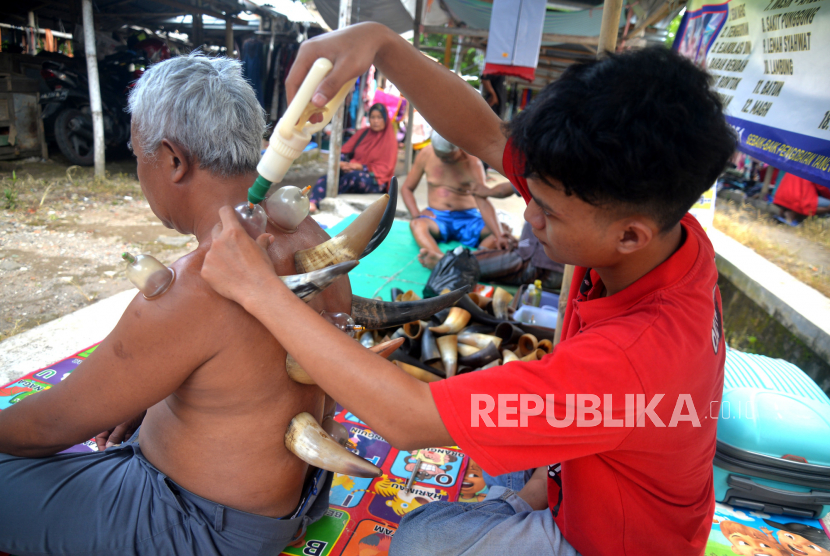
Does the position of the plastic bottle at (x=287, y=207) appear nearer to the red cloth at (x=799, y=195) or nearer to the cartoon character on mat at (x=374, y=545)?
the cartoon character on mat at (x=374, y=545)

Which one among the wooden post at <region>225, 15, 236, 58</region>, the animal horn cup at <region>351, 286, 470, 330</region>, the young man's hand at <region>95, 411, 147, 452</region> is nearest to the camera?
the animal horn cup at <region>351, 286, 470, 330</region>

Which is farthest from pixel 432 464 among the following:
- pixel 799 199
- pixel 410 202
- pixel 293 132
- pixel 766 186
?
pixel 766 186

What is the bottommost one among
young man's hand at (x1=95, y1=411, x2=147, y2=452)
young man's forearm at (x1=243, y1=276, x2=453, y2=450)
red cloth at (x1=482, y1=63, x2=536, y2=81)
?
young man's hand at (x1=95, y1=411, x2=147, y2=452)

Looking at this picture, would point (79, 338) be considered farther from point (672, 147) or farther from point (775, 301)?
point (775, 301)

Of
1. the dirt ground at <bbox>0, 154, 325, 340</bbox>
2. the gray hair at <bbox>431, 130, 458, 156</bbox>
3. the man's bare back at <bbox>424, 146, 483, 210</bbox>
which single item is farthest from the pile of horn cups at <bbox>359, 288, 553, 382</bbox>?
the dirt ground at <bbox>0, 154, 325, 340</bbox>

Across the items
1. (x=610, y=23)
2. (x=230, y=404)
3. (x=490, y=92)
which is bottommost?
(x=230, y=404)

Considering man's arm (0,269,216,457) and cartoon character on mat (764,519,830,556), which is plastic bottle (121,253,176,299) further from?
cartoon character on mat (764,519,830,556)

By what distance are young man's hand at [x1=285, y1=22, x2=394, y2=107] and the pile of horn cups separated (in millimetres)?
1694

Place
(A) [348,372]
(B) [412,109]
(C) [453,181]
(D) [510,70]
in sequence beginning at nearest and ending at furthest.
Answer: (A) [348,372] → (C) [453,181] → (D) [510,70] → (B) [412,109]

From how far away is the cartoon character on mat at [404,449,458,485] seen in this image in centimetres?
227

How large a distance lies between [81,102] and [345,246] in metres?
9.27

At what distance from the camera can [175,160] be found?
1315 mm

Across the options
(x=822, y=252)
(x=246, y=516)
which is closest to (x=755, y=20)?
(x=246, y=516)

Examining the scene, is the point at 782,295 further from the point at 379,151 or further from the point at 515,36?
the point at 379,151
